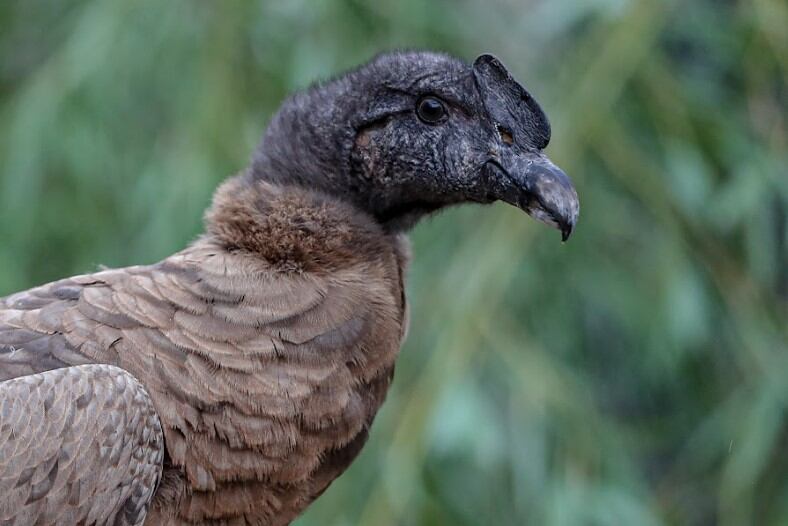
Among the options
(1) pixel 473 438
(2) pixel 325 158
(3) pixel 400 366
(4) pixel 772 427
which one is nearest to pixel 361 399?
(2) pixel 325 158

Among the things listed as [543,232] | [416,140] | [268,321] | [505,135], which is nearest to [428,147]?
[416,140]

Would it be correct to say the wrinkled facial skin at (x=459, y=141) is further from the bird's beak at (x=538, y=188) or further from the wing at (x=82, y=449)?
the wing at (x=82, y=449)

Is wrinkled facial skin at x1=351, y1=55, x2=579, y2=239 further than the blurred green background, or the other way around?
the blurred green background

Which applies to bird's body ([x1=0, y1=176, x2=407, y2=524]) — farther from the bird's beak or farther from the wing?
the bird's beak

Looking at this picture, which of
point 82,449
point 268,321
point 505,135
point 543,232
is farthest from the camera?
point 543,232

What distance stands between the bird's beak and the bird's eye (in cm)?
13

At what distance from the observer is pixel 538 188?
1950 mm

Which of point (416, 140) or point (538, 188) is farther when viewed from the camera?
point (416, 140)

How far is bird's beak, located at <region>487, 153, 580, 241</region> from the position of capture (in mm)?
1921

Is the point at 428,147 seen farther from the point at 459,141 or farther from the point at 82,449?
the point at 82,449

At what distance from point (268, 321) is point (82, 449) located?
1.17 feet

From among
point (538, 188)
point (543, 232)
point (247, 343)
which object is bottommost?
point (247, 343)

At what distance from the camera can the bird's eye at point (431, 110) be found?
208cm

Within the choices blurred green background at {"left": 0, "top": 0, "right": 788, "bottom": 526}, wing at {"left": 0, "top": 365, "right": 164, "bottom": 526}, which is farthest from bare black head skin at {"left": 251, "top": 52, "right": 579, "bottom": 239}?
blurred green background at {"left": 0, "top": 0, "right": 788, "bottom": 526}
